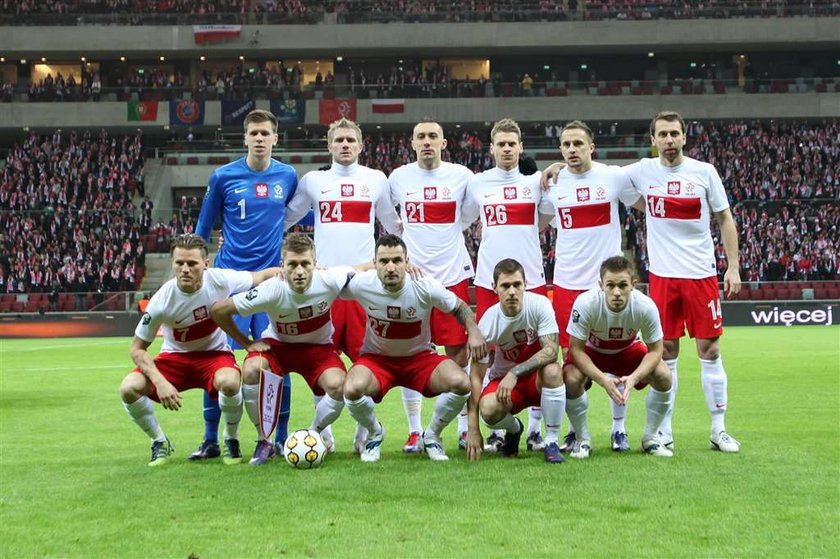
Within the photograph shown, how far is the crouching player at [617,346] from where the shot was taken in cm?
663

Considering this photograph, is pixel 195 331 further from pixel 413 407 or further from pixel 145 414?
pixel 413 407

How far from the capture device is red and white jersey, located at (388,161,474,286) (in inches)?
305

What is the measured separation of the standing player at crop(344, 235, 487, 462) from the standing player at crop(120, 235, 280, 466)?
0.78 metres

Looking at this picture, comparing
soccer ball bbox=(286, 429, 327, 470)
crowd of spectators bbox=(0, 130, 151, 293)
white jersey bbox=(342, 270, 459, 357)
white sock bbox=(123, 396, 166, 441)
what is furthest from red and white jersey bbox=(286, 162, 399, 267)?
crowd of spectators bbox=(0, 130, 151, 293)

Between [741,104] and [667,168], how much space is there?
36236 mm

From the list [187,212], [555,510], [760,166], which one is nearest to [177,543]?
[555,510]

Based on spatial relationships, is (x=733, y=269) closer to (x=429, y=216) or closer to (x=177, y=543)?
(x=429, y=216)

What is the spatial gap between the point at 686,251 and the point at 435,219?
6.23ft

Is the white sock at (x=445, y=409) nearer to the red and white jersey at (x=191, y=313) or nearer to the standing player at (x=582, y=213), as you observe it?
the standing player at (x=582, y=213)

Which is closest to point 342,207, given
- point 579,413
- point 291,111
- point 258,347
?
point 258,347

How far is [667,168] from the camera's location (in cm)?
753

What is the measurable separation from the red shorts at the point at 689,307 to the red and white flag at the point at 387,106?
34.5 m

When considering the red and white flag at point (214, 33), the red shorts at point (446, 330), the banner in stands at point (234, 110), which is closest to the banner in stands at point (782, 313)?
the red shorts at point (446, 330)

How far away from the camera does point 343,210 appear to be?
304 inches
